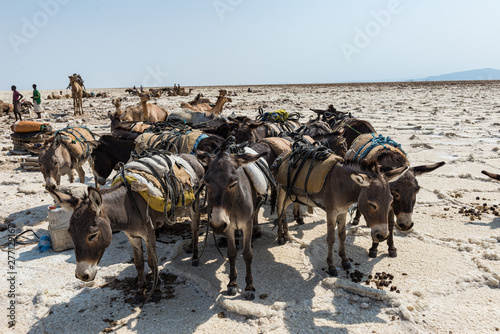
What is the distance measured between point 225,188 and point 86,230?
5.32ft

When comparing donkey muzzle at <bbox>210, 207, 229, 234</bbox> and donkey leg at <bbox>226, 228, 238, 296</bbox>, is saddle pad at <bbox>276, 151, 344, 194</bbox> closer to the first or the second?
donkey leg at <bbox>226, 228, 238, 296</bbox>

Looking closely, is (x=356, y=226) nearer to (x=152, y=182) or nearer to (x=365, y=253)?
(x=365, y=253)

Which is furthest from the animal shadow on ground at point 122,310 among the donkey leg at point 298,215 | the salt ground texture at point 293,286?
the donkey leg at point 298,215

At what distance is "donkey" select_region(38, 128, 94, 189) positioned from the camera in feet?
24.1

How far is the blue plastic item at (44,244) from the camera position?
19.4ft

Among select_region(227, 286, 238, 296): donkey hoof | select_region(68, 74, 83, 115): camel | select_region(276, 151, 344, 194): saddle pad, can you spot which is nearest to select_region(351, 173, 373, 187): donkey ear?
select_region(276, 151, 344, 194): saddle pad

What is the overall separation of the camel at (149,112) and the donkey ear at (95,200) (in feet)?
33.8

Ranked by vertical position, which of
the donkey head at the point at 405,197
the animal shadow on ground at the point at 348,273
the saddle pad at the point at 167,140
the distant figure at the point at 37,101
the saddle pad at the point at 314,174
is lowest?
the animal shadow on ground at the point at 348,273

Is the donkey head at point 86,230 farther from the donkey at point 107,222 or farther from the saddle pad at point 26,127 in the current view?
the saddle pad at point 26,127

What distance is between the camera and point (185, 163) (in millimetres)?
5383

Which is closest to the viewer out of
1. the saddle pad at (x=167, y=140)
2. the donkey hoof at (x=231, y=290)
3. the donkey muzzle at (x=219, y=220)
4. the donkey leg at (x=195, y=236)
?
the donkey muzzle at (x=219, y=220)

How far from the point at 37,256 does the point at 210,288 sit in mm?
3345

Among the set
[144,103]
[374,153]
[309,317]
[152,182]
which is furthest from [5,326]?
[144,103]

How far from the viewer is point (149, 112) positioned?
14.6m
